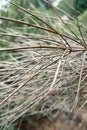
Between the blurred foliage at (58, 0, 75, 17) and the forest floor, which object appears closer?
the blurred foliage at (58, 0, 75, 17)

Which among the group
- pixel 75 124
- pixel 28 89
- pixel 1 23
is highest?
pixel 1 23

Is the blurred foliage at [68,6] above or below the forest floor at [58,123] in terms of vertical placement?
above

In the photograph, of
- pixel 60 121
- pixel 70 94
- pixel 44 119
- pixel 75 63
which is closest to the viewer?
pixel 75 63

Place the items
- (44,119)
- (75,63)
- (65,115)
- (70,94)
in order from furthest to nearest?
(44,119)
(65,115)
(70,94)
(75,63)

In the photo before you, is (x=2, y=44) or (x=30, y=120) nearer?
(x=2, y=44)

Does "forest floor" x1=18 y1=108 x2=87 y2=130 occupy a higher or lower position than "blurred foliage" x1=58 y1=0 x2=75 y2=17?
lower

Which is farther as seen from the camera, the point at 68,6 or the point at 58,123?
the point at 58,123

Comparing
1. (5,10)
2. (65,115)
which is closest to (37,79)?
(65,115)

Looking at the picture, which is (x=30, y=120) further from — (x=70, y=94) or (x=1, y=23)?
(x=70, y=94)

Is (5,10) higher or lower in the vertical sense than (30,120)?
higher

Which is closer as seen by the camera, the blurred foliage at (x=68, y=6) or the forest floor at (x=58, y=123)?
the blurred foliage at (x=68, y=6)
